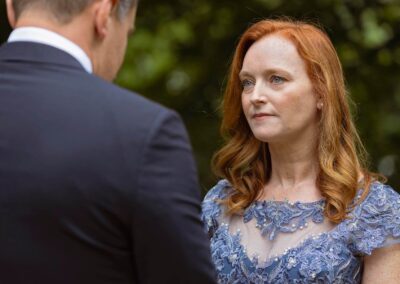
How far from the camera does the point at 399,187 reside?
7.07 metres

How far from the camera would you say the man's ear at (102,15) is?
2.44m

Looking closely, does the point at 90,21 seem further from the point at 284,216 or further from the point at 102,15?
the point at 284,216

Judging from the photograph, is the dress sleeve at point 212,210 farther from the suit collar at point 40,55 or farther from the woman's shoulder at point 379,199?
the suit collar at point 40,55

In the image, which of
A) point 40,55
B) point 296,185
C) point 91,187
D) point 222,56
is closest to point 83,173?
point 91,187

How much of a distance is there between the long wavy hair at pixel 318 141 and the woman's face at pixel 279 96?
43 mm

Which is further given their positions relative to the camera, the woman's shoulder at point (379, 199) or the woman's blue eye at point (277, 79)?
the woman's blue eye at point (277, 79)

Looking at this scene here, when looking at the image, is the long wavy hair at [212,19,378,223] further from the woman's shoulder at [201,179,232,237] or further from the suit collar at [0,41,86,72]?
the suit collar at [0,41,86,72]

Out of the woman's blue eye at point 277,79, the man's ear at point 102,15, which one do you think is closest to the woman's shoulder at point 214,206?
the woman's blue eye at point 277,79

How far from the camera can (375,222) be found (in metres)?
3.96

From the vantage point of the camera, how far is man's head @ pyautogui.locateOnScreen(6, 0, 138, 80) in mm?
2410

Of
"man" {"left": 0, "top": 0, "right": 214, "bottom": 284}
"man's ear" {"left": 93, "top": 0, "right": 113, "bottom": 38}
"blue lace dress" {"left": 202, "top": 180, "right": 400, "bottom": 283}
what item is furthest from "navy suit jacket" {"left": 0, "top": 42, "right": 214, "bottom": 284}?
"blue lace dress" {"left": 202, "top": 180, "right": 400, "bottom": 283}

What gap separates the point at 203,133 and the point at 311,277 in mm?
3804

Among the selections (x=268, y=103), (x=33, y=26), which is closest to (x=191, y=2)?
(x=268, y=103)

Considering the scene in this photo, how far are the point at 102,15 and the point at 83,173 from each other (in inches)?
15.3
